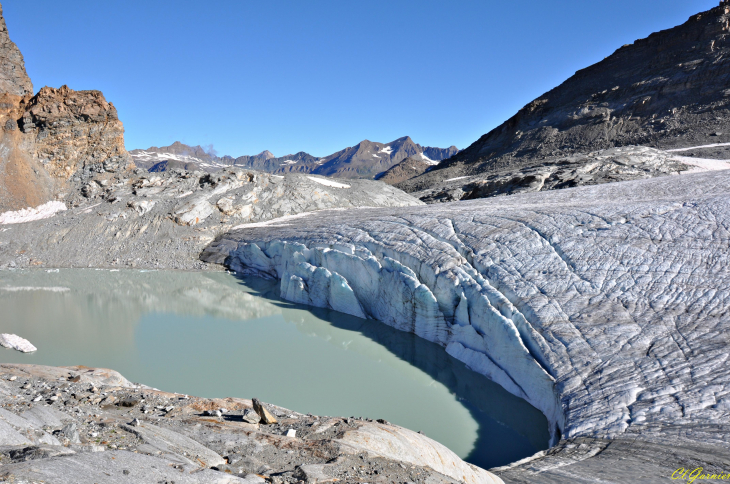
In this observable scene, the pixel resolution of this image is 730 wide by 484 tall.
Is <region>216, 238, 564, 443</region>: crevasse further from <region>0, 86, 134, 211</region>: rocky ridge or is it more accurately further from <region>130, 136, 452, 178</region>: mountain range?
<region>130, 136, 452, 178</region>: mountain range

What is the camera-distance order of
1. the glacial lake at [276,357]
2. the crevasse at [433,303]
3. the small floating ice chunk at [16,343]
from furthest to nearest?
the small floating ice chunk at [16,343] → the crevasse at [433,303] → the glacial lake at [276,357]

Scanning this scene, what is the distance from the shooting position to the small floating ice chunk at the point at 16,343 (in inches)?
369

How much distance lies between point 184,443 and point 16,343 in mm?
8172

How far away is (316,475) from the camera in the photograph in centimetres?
343

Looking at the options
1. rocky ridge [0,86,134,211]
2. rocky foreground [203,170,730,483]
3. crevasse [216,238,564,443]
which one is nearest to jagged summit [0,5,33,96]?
rocky ridge [0,86,134,211]

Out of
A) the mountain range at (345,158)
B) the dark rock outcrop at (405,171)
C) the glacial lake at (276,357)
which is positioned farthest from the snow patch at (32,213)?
the mountain range at (345,158)

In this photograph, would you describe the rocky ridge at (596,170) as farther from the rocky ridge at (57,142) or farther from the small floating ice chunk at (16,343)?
the small floating ice chunk at (16,343)

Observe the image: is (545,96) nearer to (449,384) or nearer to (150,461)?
(449,384)

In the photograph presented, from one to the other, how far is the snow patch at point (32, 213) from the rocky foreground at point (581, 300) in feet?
52.6

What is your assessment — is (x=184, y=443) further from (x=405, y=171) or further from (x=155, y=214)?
(x=405, y=171)

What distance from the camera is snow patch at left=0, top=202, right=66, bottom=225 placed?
21531mm

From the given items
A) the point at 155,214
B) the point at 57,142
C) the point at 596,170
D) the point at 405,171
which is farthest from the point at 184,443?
the point at 405,171

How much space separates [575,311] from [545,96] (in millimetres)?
61073

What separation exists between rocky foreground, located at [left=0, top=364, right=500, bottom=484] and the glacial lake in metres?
2.17
